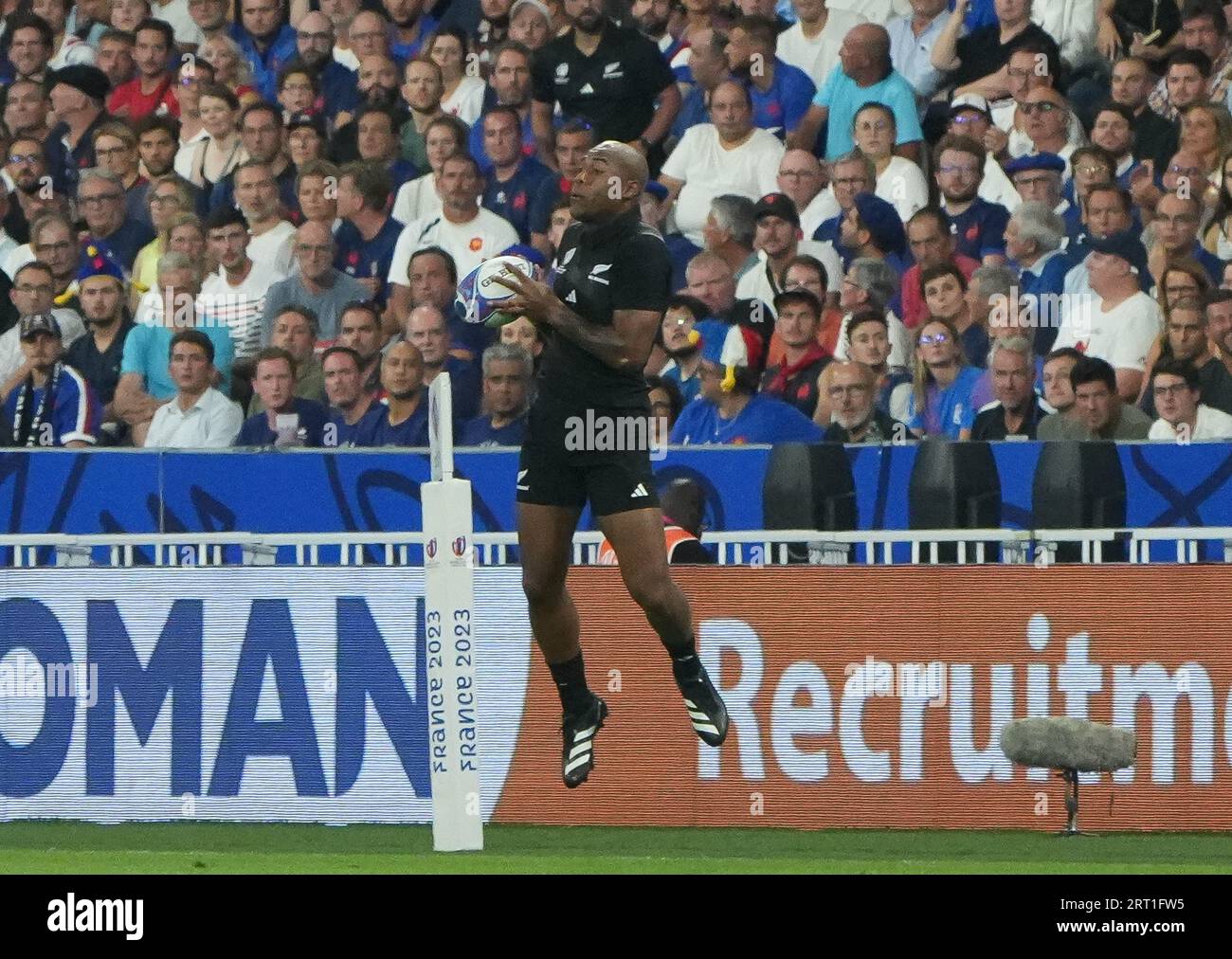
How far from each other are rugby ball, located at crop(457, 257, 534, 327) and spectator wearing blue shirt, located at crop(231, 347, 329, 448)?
5.37 m

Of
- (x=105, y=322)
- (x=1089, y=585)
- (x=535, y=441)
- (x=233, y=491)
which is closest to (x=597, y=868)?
(x=535, y=441)

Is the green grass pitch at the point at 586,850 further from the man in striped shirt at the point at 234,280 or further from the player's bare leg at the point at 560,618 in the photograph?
the man in striped shirt at the point at 234,280

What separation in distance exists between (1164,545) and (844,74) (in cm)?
496

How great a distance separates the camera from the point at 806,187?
1484cm

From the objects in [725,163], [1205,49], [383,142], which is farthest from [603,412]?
[383,142]

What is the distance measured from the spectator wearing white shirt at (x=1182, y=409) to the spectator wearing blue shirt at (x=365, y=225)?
18.3 ft

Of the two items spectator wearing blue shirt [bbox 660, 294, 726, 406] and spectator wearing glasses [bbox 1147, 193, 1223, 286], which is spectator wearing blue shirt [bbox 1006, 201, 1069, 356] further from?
spectator wearing blue shirt [bbox 660, 294, 726, 406]

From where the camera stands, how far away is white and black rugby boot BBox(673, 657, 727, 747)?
9.26m

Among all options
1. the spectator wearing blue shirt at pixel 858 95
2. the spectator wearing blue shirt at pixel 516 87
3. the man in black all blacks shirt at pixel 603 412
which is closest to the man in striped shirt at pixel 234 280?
the spectator wearing blue shirt at pixel 516 87

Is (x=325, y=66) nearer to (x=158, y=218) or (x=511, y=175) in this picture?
(x=158, y=218)

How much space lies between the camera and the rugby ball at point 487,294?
8.80m

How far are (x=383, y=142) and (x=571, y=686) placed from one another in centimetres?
756

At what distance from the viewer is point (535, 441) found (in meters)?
9.29

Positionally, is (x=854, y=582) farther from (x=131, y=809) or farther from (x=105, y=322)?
(x=105, y=322)
